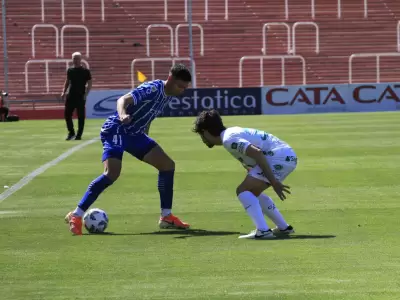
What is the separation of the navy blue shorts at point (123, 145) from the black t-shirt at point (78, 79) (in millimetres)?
13211

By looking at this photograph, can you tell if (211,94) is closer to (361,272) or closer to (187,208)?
(187,208)

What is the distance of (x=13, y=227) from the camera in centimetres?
1047

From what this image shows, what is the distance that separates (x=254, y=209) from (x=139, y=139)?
1.59 m

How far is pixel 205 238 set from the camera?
377 inches

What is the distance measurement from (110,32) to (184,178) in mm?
29384

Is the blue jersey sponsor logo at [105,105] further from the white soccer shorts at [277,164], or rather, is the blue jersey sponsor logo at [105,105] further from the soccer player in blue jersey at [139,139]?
the white soccer shorts at [277,164]

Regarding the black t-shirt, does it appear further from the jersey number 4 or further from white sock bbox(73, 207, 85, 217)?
white sock bbox(73, 207, 85, 217)

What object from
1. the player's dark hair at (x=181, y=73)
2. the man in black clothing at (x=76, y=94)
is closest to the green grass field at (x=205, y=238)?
the player's dark hair at (x=181, y=73)

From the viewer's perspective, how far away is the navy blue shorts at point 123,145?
1037 cm

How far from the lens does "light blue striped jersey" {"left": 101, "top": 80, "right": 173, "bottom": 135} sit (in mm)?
10359

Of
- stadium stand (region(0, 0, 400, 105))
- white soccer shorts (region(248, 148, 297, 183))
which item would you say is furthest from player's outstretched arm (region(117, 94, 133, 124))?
stadium stand (region(0, 0, 400, 105))

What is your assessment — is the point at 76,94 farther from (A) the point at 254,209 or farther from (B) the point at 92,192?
(A) the point at 254,209

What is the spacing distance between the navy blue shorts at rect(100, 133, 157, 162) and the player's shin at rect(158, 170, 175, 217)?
0.95ft

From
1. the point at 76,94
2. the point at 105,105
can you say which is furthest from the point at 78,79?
the point at 105,105
